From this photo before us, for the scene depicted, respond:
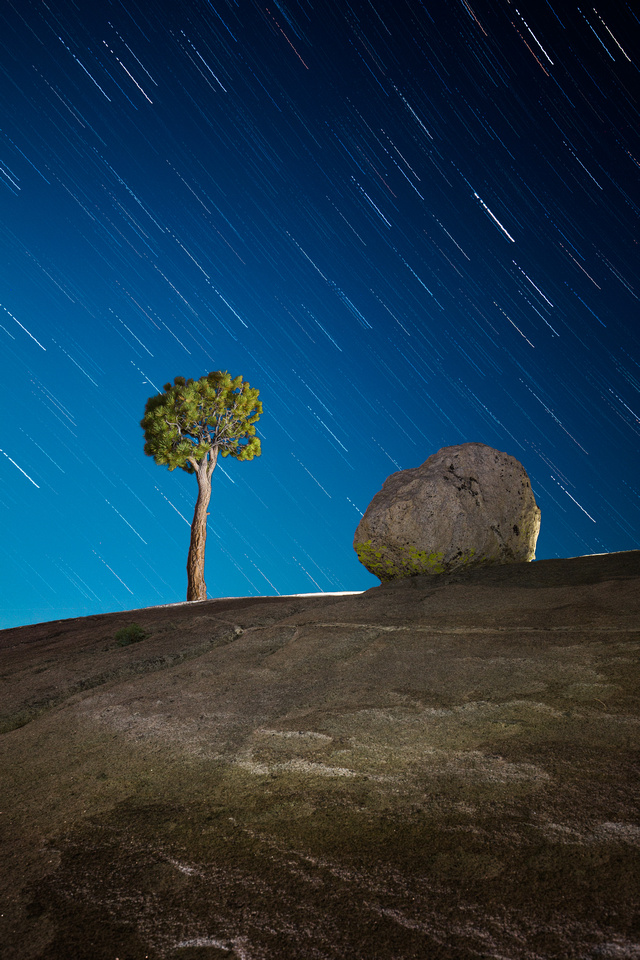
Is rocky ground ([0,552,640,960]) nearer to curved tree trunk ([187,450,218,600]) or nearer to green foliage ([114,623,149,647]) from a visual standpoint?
green foliage ([114,623,149,647])

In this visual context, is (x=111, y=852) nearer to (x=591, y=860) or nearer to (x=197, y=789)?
(x=197, y=789)

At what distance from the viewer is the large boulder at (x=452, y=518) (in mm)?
11156

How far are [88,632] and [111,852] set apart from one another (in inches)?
306

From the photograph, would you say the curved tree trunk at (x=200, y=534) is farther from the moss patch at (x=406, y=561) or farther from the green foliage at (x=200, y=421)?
the moss patch at (x=406, y=561)

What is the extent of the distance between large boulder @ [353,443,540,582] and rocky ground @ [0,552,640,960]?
4.36 meters

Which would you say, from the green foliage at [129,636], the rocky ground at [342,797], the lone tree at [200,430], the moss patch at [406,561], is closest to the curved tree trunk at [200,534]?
the lone tree at [200,430]

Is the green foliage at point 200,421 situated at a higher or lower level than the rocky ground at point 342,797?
higher

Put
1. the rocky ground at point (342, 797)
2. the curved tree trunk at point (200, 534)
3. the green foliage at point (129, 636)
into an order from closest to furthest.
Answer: the rocky ground at point (342, 797), the green foliage at point (129, 636), the curved tree trunk at point (200, 534)

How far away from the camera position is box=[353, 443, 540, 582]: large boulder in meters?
11.2

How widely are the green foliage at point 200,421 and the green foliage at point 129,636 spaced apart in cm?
1267

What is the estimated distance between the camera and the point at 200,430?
21.8 meters

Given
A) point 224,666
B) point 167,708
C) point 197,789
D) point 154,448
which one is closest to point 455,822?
point 197,789

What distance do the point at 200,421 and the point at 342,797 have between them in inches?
780

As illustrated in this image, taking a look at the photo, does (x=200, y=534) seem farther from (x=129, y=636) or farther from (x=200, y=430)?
(x=129, y=636)
